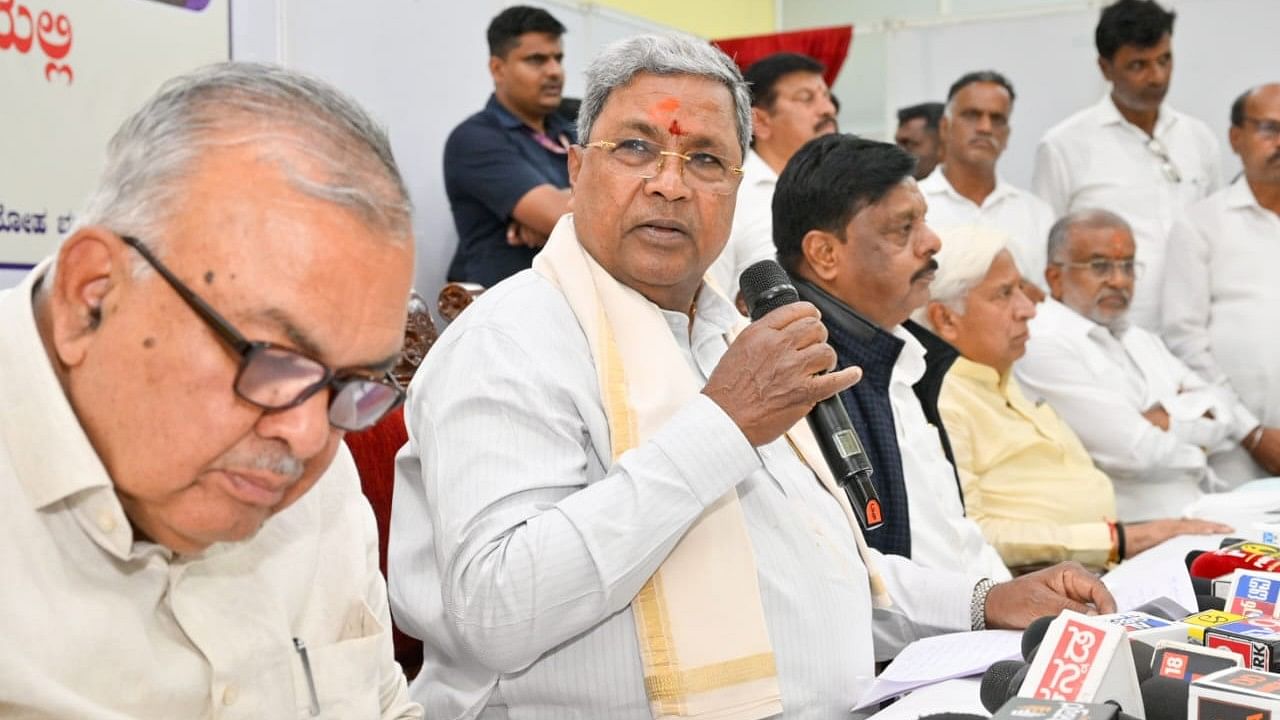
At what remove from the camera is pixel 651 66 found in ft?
6.71

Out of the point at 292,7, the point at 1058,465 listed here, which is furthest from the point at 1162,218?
the point at 292,7

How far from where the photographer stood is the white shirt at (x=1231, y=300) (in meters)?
4.73

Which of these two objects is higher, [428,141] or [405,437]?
[428,141]

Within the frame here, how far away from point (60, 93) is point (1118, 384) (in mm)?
3129

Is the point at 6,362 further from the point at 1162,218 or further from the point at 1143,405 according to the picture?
the point at 1162,218

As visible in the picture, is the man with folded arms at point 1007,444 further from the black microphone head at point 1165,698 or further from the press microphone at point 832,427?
the black microphone head at point 1165,698

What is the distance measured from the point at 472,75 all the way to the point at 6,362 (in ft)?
12.2

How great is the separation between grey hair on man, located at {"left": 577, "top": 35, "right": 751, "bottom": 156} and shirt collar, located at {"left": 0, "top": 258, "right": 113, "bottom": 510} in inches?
45.0

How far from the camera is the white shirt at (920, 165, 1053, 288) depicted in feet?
16.5

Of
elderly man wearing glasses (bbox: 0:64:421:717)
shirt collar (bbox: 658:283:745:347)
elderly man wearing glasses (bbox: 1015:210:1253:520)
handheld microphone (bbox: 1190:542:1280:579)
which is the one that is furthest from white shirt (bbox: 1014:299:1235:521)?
elderly man wearing glasses (bbox: 0:64:421:717)

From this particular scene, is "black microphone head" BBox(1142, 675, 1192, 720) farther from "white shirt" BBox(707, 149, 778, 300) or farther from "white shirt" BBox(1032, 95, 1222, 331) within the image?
"white shirt" BBox(1032, 95, 1222, 331)

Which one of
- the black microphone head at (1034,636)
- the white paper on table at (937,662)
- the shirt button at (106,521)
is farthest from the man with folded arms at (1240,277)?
the shirt button at (106,521)

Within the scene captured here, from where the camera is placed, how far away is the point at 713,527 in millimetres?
1780

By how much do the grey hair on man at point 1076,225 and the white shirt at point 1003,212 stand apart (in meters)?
0.45
